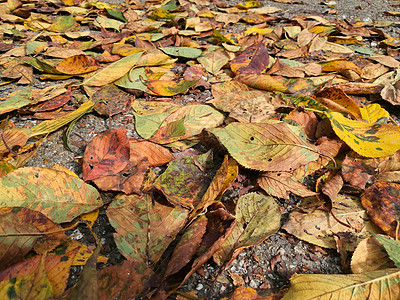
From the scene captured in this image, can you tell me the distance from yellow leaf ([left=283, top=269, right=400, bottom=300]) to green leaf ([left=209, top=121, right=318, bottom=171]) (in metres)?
0.29

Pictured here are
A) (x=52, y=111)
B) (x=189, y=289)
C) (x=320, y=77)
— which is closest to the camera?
(x=189, y=289)

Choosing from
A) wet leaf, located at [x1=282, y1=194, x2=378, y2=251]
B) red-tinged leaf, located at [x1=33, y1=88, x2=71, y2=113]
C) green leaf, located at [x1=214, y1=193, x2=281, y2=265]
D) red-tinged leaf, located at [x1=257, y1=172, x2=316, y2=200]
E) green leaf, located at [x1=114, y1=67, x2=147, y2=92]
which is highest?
green leaf, located at [x1=114, y1=67, x2=147, y2=92]

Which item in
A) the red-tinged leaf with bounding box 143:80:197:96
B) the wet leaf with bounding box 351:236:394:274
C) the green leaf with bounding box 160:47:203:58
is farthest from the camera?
the green leaf with bounding box 160:47:203:58

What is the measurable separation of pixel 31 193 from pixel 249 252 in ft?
1.93

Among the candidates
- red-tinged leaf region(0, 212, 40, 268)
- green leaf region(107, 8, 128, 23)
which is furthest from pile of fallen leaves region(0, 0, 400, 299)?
green leaf region(107, 8, 128, 23)

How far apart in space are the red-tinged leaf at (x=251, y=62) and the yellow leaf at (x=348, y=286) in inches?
37.9

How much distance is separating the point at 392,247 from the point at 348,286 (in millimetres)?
151

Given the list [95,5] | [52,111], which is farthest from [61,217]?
[95,5]

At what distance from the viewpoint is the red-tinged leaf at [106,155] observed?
0.83 meters

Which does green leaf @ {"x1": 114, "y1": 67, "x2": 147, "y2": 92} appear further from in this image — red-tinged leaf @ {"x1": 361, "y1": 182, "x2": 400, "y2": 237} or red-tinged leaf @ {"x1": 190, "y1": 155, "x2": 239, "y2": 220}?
red-tinged leaf @ {"x1": 361, "y1": 182, "x2": 400, "y2": 237}

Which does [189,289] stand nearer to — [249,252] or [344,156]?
[249,252]

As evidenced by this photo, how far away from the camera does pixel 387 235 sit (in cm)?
71

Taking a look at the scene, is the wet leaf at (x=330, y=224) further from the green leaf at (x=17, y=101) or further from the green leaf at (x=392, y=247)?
the green leaf at (x=17, y=101)

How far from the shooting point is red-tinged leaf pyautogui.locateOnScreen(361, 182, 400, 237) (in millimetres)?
725
